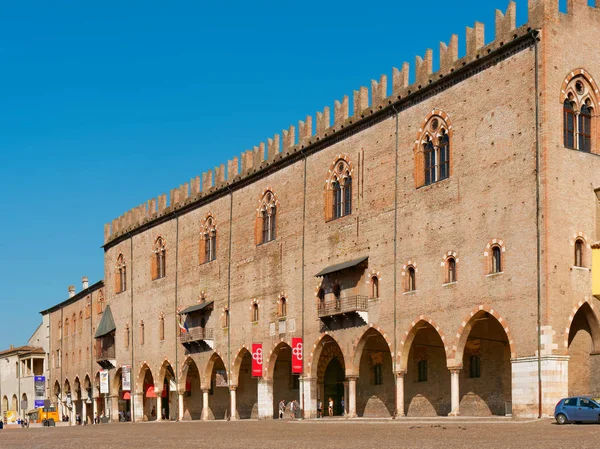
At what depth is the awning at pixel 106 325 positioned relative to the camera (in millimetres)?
65438

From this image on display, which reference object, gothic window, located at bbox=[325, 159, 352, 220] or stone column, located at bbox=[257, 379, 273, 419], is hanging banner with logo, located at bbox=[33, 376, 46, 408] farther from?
gothic window, located at bbox=[325, 159, 352, 220]

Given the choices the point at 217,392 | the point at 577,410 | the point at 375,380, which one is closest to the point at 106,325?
the point at 217,392

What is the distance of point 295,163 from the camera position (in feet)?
153

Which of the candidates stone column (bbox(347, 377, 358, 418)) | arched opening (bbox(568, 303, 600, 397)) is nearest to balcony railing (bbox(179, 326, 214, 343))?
stone column (bbox(347, 377, 358, 418))

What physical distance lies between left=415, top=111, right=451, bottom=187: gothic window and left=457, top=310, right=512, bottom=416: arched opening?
5.58m

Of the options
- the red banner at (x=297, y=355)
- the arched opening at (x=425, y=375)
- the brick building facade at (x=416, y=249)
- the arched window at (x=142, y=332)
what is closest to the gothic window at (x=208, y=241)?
the brick building facade at (x=416, y=249)

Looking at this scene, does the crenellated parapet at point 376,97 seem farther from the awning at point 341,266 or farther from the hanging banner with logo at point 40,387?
the hanging banner with logo at point 40,387

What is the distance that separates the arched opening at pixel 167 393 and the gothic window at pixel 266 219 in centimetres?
1170

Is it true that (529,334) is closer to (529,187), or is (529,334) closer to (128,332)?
(529,187)

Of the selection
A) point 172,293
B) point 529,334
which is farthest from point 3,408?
point 529,334

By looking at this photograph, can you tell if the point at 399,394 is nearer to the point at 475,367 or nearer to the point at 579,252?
the point at 475,367

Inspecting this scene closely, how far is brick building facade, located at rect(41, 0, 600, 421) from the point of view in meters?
32.8

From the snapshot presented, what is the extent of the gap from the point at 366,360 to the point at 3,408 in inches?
2418

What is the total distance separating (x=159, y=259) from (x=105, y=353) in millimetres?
10221
